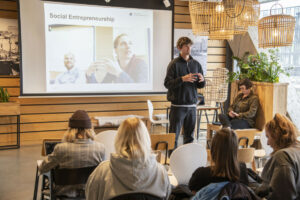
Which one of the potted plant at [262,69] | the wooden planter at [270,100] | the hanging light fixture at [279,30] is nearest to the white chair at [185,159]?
the hanging light fixture at [279,30]

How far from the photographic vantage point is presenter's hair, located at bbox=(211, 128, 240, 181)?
6.59 ft

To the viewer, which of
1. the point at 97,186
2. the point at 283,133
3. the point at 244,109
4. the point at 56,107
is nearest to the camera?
the point at 97,186

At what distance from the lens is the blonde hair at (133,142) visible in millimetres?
2062

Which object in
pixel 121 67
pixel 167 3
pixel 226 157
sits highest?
pixel 167 3

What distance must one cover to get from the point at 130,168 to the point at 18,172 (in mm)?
3497

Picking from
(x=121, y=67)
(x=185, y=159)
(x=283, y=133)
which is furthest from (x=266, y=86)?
(x=283, y=133)

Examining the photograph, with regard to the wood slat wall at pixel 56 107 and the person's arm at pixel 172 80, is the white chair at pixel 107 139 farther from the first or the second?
the wood slat wall at pixel 56 107

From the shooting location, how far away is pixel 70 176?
2729 millimetres

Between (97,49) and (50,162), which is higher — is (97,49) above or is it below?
above

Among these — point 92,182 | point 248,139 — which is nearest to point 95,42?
point 248,139

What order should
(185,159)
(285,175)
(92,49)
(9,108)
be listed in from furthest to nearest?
(92,49)
(9,108)
(185,159)
(285,175)

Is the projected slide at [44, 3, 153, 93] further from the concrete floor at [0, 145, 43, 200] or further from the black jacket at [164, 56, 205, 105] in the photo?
the black jacket at [164, 56, 205, 105]

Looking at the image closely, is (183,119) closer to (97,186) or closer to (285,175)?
(285,175)

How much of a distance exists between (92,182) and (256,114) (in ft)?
14.6
